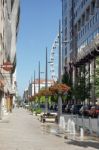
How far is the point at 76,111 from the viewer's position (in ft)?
222

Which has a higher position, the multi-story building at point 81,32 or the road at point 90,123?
the multi-story building at point 81,32

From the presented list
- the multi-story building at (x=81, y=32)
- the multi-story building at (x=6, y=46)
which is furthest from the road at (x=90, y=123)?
the multi-story building at (x=81, y=32)

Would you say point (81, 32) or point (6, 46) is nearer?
point (6, 46)

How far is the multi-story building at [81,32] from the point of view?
8388cm

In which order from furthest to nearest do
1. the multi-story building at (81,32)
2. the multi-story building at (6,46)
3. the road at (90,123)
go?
the multi-story building at (81,32), the multi-story building at (6,46), the road at (90,123)

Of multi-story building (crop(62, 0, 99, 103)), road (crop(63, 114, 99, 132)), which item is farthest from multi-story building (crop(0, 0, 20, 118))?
road (crop(63, 114, 99, 132))

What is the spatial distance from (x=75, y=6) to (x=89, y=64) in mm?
48916

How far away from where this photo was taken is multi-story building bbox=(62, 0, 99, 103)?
83.9 m

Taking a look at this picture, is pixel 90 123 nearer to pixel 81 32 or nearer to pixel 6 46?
pixel 6 46

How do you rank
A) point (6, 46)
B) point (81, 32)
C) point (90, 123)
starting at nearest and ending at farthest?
point (90, 123), point (6, 46), point (81, 32)

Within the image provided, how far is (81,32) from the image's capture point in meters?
117

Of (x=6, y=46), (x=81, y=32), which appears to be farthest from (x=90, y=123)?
(x=81, y=32)

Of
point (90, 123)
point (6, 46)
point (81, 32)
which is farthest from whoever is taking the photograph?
point (81, 32)

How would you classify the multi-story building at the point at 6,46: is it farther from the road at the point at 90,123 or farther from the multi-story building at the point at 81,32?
the road at the point at 90,123
